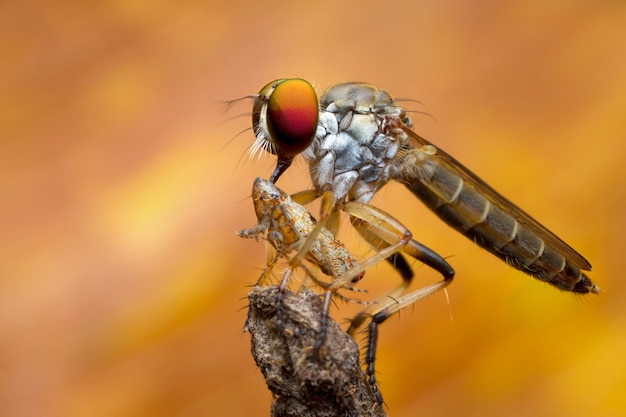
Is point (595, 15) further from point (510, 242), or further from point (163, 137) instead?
point (163, 137)

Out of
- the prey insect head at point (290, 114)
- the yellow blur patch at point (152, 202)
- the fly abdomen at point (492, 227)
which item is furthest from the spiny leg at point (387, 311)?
the yellow blur patch at point (152, 202)

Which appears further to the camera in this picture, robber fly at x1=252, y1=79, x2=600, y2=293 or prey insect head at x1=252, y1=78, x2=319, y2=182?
robber fly at x1=252, y1=79, x2=600, y2=293

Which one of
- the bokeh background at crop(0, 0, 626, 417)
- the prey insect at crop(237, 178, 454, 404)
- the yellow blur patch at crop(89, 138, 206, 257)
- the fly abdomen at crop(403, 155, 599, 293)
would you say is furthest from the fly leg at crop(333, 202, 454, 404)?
the yellow blur patch at crop(89, 138, 206, 257)

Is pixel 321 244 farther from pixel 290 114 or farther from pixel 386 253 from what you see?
pixel 290 114

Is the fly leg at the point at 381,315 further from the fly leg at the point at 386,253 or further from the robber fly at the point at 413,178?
the robber fly at the point at 413,178

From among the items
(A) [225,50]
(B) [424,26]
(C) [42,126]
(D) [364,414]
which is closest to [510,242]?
(D) [364,414]

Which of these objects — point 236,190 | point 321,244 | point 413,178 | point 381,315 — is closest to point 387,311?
point 381,315

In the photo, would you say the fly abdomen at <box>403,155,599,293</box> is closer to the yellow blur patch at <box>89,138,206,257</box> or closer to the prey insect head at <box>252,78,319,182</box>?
the prey insect head at <box>252,78,319,182</box>
